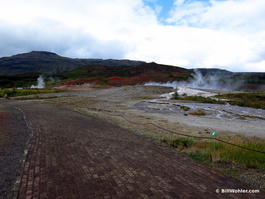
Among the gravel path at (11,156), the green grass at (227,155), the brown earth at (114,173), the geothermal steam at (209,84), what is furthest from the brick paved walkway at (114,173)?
the geothermal steam at (209,84)

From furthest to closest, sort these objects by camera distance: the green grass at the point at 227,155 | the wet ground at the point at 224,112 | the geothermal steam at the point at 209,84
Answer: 1. the geothermal steam at the point at 209,84
2. the wet ground at the point at 224,112
3. the green grass at the point at 227,155

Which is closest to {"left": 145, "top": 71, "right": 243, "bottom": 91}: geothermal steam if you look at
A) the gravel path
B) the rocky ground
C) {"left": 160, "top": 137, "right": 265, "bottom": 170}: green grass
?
the rocky ground

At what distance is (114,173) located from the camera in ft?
15.0

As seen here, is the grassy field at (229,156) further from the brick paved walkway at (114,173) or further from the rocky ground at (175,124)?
the brick paved walkway at (114,173)

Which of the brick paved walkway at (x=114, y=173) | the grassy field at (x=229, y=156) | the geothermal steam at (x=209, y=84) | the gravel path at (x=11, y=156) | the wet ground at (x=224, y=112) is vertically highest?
the geothermal steam at (x=209, y=84)

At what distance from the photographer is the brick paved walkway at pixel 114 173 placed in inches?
149

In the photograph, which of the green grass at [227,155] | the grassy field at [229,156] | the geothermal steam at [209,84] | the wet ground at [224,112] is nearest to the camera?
the grassy field at [229,156]

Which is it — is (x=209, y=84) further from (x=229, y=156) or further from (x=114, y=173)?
(x=114, y=173)

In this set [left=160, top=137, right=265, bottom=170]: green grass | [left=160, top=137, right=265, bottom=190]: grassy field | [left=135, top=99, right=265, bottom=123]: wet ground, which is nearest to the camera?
[left=160, top=137, right=265, bottom=190]: grassy field

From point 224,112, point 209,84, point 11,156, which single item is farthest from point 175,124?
point 209,84

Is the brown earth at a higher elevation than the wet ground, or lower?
higher

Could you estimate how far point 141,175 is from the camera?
4.54 metres

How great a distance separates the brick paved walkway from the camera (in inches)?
149

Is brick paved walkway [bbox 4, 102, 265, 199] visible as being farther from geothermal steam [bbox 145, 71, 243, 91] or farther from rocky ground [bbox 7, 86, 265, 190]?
geothermal steam [bbox 145, 71, 243, 91]
